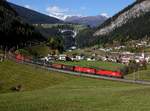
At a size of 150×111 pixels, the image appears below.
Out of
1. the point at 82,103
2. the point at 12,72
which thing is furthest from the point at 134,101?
the point at 12,72

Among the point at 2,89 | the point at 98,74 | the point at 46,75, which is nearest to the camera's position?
the point at 2,89

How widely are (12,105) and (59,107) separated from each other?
19.8 feet

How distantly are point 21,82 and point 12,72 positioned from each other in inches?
544

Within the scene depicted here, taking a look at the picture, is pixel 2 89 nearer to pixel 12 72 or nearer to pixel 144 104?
pixel 12 72

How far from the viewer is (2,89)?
81.8m

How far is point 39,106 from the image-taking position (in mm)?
43625

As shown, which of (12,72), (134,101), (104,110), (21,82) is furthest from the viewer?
(12,72)

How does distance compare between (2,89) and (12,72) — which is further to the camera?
(12,72)

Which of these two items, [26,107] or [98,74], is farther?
[98,74]

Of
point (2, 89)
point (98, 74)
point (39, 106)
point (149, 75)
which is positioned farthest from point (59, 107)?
point (149, 75)

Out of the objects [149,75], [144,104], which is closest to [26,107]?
[144,104]

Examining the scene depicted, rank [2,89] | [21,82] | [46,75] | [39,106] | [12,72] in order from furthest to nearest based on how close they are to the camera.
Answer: [46,75] → [12,72] → [21,82] → [2,89] → [39,106]

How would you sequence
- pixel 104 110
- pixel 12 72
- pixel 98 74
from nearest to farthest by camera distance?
pixel 104 110, pixel 12 72, pixel 98 74

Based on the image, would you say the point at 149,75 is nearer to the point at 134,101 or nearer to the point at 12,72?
the point at 12,72
